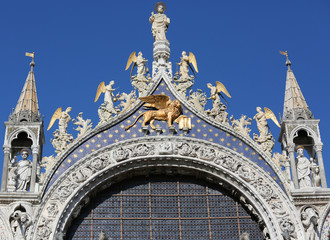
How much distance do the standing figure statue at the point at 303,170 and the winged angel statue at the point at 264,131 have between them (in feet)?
2.74

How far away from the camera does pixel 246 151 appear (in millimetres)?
23047

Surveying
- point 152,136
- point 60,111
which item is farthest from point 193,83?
point 60,111

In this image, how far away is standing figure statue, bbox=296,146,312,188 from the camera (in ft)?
73.5

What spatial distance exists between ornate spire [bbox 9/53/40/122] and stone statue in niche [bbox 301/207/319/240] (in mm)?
7850

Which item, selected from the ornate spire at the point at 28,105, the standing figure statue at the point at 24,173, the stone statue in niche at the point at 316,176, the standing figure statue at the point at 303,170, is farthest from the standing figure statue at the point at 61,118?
the stone statue in niche at the point at 316,176

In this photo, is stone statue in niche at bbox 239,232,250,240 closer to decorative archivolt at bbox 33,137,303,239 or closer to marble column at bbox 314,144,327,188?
decorative archivolt at bbox 33,137,303,239

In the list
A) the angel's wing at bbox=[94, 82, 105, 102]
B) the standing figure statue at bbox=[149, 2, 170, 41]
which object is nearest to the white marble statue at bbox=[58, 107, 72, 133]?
the angel's wing at bbox=[94, 82, 105, 102]

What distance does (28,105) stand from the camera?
23.2 meters

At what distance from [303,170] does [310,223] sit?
65.9 inches

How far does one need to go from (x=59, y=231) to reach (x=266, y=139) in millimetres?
6395

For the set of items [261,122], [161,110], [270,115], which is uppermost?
[161,110]

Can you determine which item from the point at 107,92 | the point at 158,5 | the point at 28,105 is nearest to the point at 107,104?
the point at 107,92

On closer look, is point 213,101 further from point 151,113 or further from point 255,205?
point 255,205

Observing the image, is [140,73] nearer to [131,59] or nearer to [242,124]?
[131,59]
